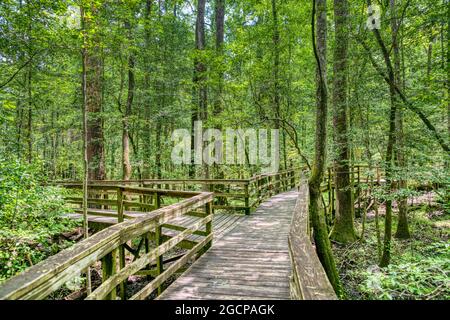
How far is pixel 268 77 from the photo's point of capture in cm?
1187

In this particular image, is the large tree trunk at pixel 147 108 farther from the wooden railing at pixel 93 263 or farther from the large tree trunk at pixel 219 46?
the wooden railing at pixel 93 263

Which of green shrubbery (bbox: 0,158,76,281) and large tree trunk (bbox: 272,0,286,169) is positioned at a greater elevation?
large tree trunk (bbox: 272,0,286,169)

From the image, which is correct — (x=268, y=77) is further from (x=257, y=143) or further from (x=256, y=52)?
(x=257, y=143)

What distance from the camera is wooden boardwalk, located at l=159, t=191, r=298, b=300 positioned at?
3.27 metres

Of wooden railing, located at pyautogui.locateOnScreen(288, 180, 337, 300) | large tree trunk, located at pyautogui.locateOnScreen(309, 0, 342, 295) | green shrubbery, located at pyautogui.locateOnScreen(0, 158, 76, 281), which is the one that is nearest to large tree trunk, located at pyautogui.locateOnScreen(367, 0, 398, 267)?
large tree trunk, located at pyautogui.locateOnScreen(309, 0, 342, 295)

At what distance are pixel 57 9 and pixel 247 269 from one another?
696cm

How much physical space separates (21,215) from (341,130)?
8969 mm

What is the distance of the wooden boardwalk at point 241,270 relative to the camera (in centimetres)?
327

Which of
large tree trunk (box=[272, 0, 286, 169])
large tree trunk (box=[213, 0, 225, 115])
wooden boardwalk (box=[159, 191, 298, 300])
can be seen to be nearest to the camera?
wooden boardwalk (box=[159, 191, 298, 300])

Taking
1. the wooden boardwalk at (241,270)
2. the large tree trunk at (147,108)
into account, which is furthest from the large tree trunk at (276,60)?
the wooden boardwalk at (241,270)

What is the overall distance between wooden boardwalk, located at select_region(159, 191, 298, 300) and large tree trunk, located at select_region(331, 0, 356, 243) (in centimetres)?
367

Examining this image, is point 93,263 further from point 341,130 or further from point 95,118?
point 95,118

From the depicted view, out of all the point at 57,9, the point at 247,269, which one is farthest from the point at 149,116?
the point at 247,269

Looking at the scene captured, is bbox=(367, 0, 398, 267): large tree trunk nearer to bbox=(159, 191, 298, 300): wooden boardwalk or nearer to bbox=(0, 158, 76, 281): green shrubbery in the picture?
bbox=(159, 191, 298, 300): wooden boardwalk
